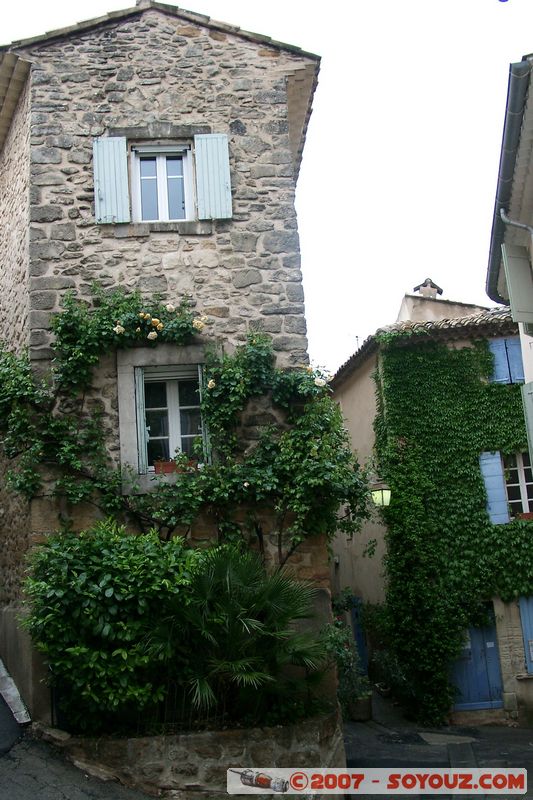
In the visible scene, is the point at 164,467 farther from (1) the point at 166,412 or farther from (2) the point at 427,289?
(2) the point at 427,289

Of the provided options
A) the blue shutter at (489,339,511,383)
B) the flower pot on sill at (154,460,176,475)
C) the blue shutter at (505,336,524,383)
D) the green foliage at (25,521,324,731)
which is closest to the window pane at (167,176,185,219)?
the flower pot on sill at (154,460,176,475)

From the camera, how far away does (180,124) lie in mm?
9781

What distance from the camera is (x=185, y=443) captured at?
29.5ft

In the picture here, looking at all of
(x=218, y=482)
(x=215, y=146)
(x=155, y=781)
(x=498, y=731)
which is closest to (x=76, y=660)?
(x=155, y=781)

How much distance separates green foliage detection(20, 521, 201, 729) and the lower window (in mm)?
1683

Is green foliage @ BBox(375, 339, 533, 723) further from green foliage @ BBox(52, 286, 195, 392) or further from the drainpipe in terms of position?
green foliage @ BBox(52, 286, 195, 392)

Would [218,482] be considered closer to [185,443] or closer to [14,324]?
[185,443]

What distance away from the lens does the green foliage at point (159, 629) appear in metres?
7.01

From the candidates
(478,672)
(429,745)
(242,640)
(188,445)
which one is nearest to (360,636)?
(478,672)

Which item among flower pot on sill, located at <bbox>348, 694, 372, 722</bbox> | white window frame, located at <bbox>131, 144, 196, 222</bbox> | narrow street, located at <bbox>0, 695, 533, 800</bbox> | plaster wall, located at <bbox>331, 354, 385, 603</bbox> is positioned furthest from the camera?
plaster wall, located at <bbox>331, 354, 385, 603</bbox>

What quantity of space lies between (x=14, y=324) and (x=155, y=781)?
5471mm

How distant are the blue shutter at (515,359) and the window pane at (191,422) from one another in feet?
25.5

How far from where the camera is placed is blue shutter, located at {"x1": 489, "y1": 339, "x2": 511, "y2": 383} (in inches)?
584

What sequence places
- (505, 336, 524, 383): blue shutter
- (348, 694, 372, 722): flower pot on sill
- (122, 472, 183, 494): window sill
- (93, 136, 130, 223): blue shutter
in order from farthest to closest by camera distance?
(505, 336, 524, 383): blue shutter < (348, 694, 372, 722): flower pot on sill < (93, 136, 130, 223): blue shutter < (122, 472, 183, 494): window sill
